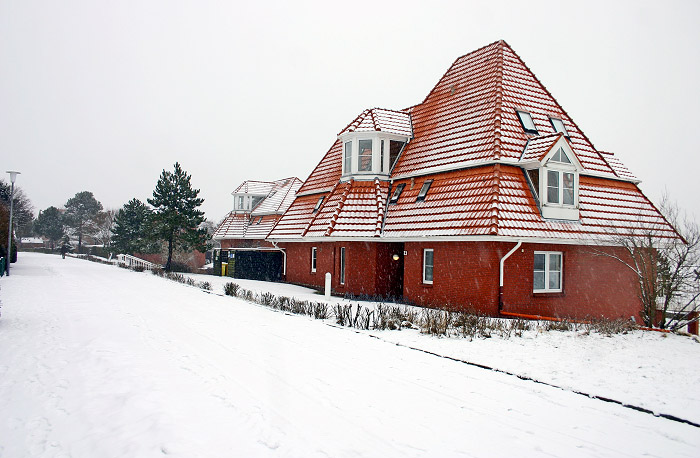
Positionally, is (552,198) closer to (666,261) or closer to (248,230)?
(666,261)

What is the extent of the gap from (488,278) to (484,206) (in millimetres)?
2419

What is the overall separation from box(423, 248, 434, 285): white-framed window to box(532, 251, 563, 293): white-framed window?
374 centimetres

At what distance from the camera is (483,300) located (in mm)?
15930

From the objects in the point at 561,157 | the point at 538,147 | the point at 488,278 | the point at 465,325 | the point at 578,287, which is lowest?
the point at 465,325

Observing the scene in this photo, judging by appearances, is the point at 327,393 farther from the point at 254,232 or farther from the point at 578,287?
the point at 254,232

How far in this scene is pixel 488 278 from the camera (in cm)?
1591

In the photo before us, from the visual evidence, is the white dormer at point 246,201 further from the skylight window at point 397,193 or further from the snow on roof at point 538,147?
the snow on roof at point 538,147

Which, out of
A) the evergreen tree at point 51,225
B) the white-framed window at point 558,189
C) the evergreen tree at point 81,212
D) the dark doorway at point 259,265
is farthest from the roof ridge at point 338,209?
the evergreen tree at point 51,225

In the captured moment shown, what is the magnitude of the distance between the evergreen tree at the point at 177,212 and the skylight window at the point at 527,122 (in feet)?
95.6

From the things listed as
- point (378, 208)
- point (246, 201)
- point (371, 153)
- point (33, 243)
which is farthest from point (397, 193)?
point (33, 243)

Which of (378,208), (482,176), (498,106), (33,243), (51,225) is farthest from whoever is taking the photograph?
(33,243)

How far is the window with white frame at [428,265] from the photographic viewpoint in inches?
725

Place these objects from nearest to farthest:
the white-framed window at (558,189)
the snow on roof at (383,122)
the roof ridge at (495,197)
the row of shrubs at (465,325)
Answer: the row of shrubs at (465,325), the roof ridge at (495,197), the white-framed window at (558,189), the snow on roof at (383,122)

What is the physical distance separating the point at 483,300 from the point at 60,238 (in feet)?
328
